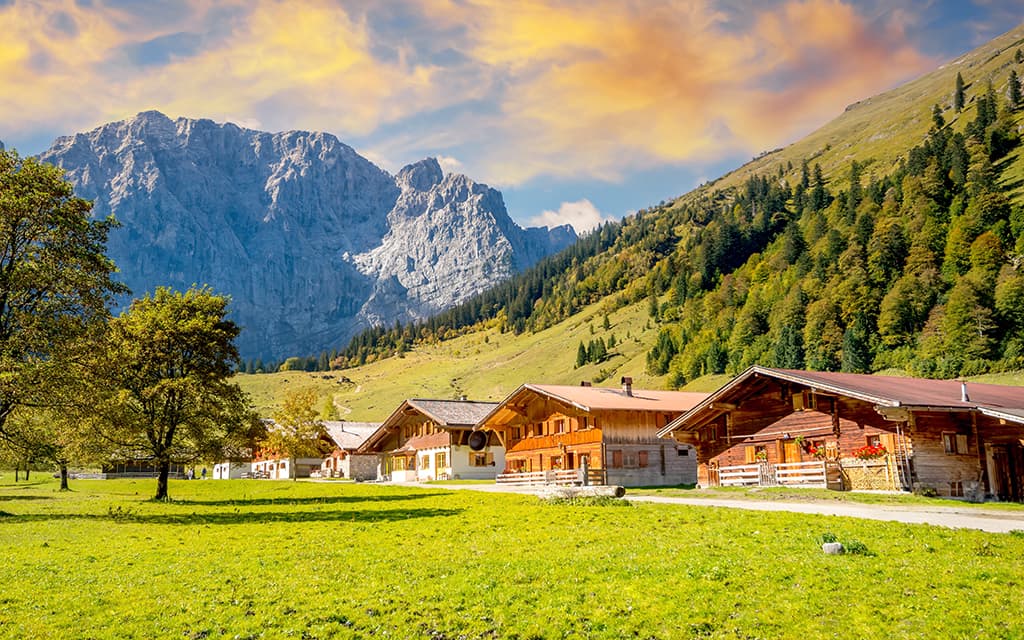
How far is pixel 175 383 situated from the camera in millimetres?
41375

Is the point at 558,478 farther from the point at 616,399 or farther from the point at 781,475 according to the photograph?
the point at 781,475

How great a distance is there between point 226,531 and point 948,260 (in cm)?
16081

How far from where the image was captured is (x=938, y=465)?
34500mm

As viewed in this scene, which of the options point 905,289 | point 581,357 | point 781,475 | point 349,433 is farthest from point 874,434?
point 581,357

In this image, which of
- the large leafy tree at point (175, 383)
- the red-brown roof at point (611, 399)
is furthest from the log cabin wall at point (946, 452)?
the large leafy tree at point (175, 383)

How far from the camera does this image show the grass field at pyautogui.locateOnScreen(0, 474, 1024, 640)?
1197cm

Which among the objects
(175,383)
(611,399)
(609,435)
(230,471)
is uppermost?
(175,383)

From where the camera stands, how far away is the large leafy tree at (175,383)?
42312mm

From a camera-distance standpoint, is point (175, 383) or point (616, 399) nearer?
point (175, 383)

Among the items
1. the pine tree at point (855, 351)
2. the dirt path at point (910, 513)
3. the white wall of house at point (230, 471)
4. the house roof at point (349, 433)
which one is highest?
the pine tree at point (855, 351)

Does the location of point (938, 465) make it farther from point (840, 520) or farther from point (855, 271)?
point (855, 271)

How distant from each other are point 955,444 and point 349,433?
282ft

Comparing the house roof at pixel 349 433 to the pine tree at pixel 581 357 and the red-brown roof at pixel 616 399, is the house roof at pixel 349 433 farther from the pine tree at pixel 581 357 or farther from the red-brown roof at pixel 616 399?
the pine tree at pixel 581 357

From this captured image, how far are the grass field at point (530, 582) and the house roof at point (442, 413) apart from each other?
51158mm
